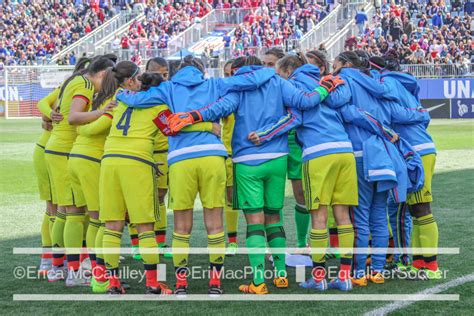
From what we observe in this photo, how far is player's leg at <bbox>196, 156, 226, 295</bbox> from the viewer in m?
7.20

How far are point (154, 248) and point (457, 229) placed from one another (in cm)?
473

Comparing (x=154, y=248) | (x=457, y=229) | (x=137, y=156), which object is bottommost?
(x=457, y=229)

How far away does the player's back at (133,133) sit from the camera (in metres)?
7.28

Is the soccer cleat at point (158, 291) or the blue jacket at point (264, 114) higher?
the blue jacket at point (264, 114)

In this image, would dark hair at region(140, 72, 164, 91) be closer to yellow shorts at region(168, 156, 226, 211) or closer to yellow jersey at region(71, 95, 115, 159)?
yellow jersey at region(71, 95, 115, 159)

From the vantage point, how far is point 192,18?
153 feet

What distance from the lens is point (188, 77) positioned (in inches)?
288

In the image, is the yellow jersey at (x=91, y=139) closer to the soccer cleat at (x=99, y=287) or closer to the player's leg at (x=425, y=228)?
the soccer cleat at (x=99, y=287)

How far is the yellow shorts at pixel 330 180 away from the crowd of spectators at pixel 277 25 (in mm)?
31533

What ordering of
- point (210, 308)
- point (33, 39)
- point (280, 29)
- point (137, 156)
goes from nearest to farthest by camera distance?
1. point (210, 308)
2. point (137, 156)
3. point (280, 29)
4. point (33, 39)

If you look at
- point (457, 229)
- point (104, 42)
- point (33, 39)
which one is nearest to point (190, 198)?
point (457, 229)

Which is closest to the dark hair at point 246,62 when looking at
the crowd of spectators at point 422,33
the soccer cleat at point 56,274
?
the soccer cleat at point 56,274

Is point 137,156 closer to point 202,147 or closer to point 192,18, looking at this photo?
point 202,147

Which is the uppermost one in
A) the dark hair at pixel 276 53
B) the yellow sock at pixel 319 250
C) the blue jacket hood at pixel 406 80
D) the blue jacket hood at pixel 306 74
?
the dark hair at pixel 276 53
